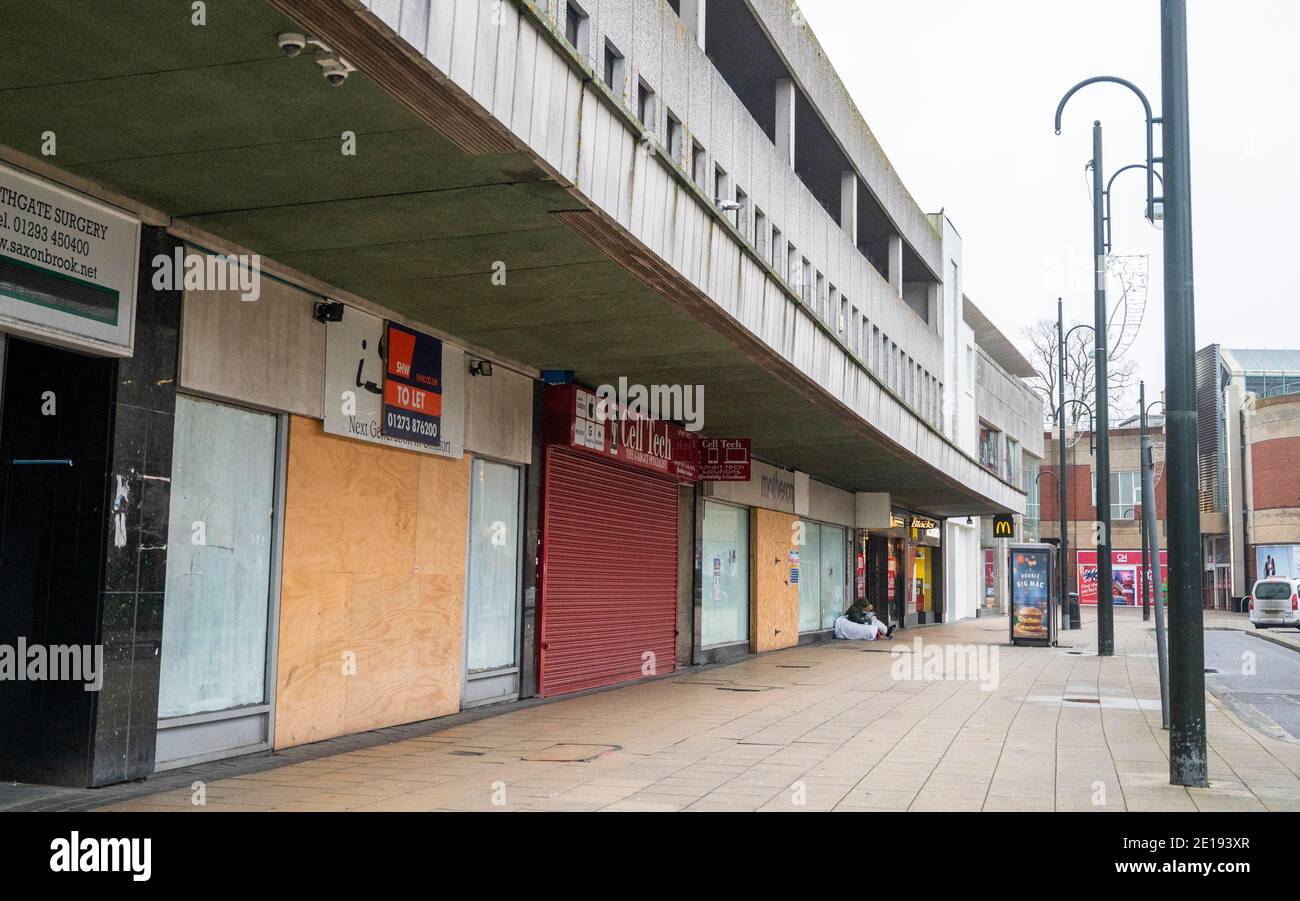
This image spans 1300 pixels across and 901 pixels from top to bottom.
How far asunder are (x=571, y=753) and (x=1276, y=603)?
3581cm

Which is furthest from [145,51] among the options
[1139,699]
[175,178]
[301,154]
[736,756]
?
[1139,699]

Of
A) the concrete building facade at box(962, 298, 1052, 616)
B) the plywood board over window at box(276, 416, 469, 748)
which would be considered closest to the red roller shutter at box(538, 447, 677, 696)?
the plywood board over window at box(276, 416, 469, 748)

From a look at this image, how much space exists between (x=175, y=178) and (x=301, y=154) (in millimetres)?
1103

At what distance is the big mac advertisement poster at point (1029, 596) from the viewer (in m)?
25.8

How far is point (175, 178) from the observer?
754 cm

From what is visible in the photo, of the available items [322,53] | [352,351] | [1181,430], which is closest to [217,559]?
[352,351]

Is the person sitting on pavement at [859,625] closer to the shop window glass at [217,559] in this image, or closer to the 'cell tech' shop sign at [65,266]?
the shop window glass at [217,559]

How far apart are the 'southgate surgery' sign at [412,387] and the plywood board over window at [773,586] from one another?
38.5 feet

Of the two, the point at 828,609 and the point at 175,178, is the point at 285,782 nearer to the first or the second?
the point at 175,178

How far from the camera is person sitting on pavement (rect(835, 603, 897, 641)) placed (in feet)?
93.5

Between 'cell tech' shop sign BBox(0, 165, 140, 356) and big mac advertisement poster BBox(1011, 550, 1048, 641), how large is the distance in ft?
69.4

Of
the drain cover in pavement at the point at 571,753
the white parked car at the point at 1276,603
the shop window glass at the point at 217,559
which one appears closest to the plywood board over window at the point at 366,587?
the shop window glass at the point at 217,559

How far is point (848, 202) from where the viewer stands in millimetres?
25047

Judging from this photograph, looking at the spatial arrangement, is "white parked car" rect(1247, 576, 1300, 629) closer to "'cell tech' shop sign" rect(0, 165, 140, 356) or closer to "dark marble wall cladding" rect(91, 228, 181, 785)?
"dark marble wall cladding" rect(91, 228, 181, 785)
